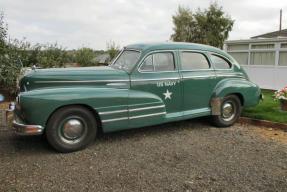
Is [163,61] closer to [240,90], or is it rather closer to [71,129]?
[240,90]

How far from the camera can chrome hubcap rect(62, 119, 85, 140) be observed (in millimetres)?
4710

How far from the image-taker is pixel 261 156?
15.4 ft

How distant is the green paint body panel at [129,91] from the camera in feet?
14.9

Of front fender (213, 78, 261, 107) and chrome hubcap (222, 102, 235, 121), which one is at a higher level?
front fender (213, 78, 261, 107)

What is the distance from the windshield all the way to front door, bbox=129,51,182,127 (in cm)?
19

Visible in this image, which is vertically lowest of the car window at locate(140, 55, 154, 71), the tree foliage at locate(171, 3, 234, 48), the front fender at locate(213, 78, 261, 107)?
the front fender at locate(213, 78, 261, 107)

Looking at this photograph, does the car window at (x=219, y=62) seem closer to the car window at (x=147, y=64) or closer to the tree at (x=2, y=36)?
the car window at (x=147, y=64)

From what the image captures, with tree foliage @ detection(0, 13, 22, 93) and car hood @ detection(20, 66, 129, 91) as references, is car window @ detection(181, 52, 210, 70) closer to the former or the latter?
car hood @ detection(20, 66, 129, 91)

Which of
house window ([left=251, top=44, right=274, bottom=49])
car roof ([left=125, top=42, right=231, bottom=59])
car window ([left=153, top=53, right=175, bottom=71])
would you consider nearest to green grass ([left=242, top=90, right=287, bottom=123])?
car roof ([left=125, top=42, right=231, bottom=59])

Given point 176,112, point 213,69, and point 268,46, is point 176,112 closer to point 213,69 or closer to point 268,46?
point 213,69

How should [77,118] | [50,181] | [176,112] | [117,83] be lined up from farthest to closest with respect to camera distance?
1. [176,112]
2. [117,83]
3. [77,118]
4. [50,181]

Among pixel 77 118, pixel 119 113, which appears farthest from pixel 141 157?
pixel 77 118

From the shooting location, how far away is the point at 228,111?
6586mm

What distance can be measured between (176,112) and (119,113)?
1342 mm
